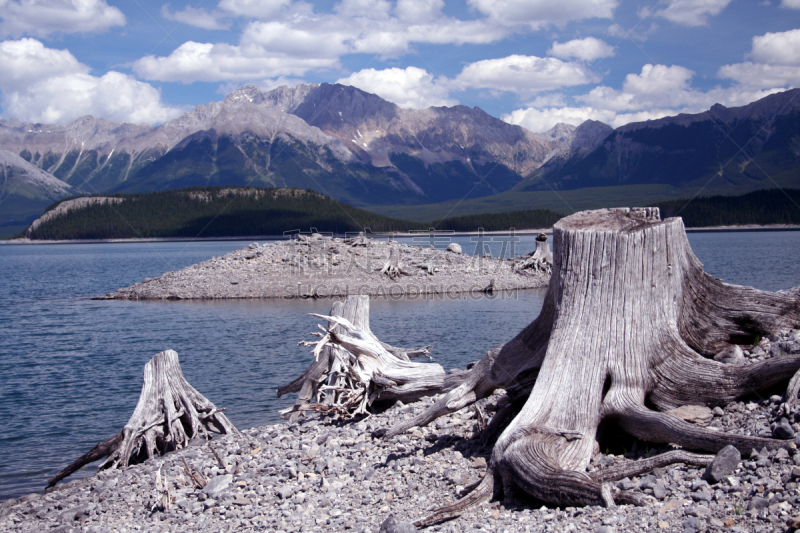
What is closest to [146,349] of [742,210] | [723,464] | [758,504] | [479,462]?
[479,462]

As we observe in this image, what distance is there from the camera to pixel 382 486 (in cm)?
734

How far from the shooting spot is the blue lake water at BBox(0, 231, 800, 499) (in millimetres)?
13703

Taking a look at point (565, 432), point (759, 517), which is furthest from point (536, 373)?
point (759, 517)

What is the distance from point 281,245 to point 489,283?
17095 millimetres

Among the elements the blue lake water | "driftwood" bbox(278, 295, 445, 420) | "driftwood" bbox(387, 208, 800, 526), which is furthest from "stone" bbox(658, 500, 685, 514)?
the blue lake water

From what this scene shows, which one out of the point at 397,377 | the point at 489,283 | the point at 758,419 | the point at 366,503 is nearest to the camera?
the point at 758,419

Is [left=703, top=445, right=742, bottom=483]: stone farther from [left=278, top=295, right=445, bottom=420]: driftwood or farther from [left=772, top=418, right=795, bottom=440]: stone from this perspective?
[left=278, top=295, right=445, bottom=420]: driftwood

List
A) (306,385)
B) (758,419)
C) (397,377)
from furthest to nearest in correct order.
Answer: (306,385), (397,377), (758,419)

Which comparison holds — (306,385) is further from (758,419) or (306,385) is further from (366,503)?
(758,419)

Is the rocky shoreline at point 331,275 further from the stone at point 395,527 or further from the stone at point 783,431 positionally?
the stone at point 783,431

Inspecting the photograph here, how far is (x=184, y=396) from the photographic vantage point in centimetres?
1150

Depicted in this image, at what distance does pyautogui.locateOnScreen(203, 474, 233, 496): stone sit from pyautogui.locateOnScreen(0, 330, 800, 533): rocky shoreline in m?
0.02

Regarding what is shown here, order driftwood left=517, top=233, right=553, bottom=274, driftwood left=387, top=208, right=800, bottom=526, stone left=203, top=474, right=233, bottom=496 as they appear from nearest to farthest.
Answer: driftwood left=387, top=208, right=800, bottom=526, stone left=203, top=474, right=233, bottom=496, driftwood left=517, top=233, right=553, bottom=274

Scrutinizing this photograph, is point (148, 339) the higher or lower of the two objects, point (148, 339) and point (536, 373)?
the lower
